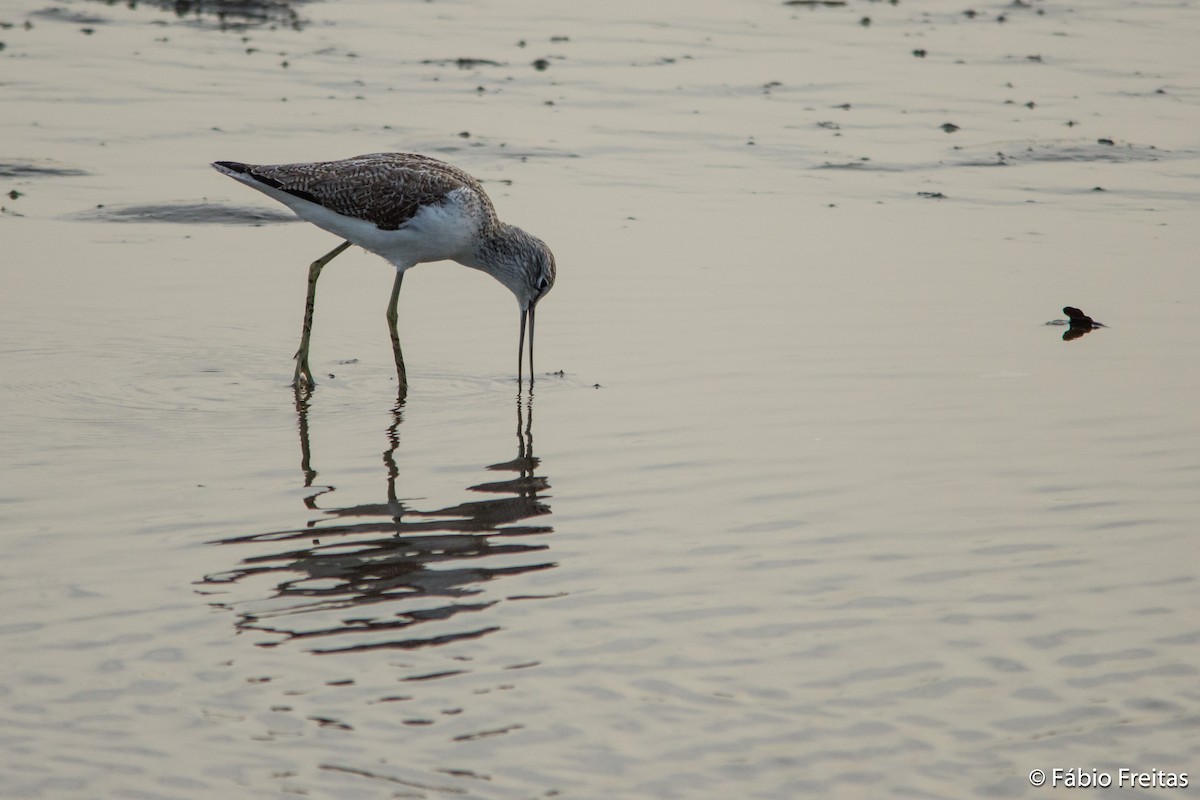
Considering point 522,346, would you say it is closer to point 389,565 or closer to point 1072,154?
point 389,565

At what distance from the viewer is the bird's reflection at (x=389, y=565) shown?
18.1 feet

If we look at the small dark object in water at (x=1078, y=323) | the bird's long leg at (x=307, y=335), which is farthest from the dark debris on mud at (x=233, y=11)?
the small dark object in water at (x=1078, y=323)

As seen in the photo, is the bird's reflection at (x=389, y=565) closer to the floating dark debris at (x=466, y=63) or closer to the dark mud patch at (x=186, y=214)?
the dark mud patch at (x=186, y=214)

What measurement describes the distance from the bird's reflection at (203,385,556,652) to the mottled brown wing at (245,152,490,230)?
249 centimetres

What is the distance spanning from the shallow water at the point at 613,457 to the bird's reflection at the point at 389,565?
0.02m

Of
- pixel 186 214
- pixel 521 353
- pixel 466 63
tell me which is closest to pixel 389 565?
pixel 521 353

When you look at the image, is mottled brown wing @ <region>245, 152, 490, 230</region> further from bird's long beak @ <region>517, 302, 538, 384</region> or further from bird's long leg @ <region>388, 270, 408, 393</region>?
bird's long beak @ <region>517, 302, 538, 384</region>

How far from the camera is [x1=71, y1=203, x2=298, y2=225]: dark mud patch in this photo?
12000 millimetres

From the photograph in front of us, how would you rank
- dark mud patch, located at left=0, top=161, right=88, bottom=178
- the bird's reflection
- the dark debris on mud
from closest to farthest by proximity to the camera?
Answer: 1. the bird's reflection
2. dark mud patch, located at left=0, top=161, right=88, bottom=178
3. the dark debris on mud

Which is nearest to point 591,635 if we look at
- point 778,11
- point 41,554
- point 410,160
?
point 41,554

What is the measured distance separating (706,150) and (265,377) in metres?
6.76

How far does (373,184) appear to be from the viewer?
31.4 ft

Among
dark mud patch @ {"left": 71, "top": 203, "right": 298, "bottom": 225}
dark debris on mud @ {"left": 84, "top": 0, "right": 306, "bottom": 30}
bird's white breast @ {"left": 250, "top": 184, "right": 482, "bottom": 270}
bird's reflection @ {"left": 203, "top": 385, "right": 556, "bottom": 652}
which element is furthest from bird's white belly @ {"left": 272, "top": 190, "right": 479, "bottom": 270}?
dark debris on mud @ {"left": 84, "top": 0, "right": 306, "bottom": 30}

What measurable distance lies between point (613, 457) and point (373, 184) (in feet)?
9.39
